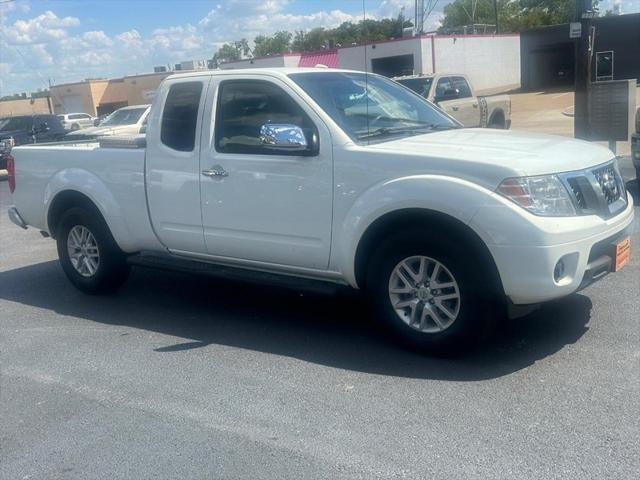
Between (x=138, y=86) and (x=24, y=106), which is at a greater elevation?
(x=138, y=86)

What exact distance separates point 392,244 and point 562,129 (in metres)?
19.2

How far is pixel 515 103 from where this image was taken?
124 feet

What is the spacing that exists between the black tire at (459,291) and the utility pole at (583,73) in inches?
457

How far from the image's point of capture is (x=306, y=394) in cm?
485

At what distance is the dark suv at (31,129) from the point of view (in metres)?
24.9

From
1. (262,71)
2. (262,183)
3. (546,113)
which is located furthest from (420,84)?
(546,113)

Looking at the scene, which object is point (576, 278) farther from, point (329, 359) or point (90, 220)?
point (90, 220)

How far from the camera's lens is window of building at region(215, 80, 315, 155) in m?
5.81

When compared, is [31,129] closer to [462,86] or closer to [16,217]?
[462,86]

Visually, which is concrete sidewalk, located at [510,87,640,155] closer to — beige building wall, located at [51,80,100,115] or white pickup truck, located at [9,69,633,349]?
white pickup truck, located at [9,69,633,349]

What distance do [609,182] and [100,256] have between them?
4.41 m

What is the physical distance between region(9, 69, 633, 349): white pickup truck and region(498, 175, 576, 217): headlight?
10 mm

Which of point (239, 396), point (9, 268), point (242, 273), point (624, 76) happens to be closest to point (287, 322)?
point (242, 273)

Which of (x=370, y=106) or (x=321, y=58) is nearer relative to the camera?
(x=370, y=106)
